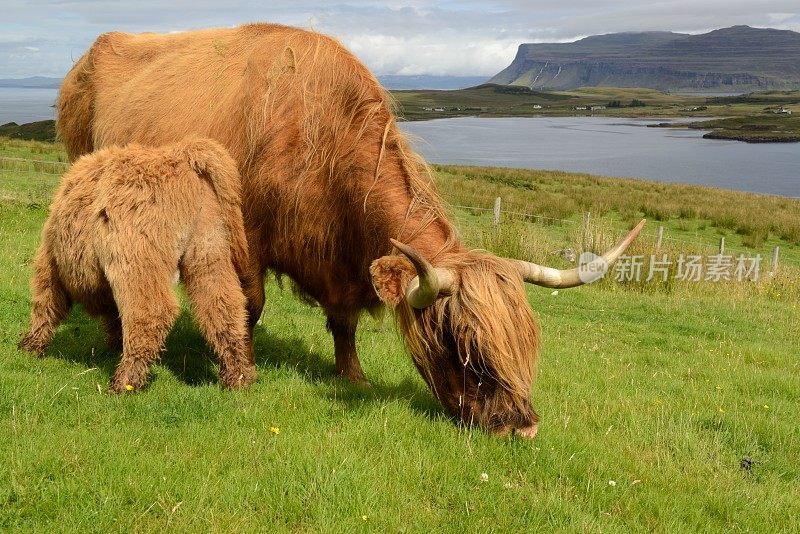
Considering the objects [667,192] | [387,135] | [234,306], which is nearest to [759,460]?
[387,135]

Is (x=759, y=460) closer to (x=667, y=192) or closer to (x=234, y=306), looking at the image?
(x=234, y=306)

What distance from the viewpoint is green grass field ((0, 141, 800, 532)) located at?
11.2 feet

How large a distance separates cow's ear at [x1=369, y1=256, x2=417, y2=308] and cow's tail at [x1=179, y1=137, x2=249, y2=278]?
1.49 m

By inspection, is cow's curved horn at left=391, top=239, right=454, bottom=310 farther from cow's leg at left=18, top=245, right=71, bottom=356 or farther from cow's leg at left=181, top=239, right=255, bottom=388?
cow's leg at left=18, top=245, right=71, bottom=356

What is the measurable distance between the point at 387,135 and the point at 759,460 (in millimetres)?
3531

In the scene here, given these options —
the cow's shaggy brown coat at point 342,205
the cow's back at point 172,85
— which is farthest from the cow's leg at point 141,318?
the cow's back at point 172,85

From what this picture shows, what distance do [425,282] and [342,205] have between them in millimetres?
1494

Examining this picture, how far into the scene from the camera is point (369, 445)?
4195mm

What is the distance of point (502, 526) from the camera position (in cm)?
344

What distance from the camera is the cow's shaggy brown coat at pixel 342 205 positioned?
13.7ft

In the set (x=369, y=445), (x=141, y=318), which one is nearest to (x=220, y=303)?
(x=141, y=318)

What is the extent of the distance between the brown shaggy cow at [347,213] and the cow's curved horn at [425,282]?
0.01m

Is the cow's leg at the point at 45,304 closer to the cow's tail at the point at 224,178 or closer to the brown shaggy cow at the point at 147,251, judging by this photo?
the brown shaggy cow at the point at 147,251

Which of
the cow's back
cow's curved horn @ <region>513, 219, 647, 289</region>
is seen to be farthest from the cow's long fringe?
the cow's back
